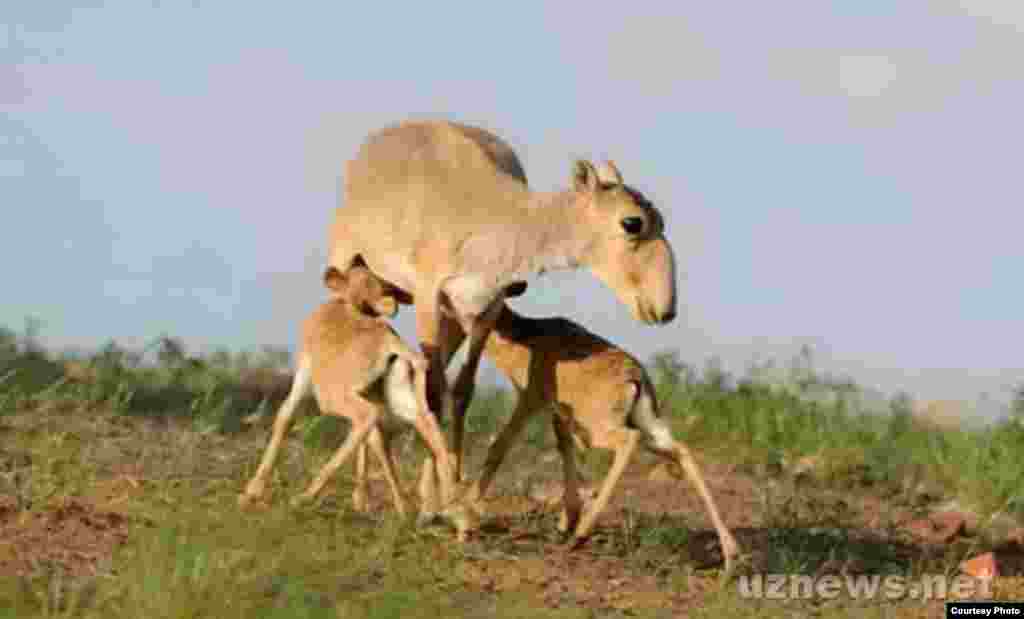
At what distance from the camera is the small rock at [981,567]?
9.78 metres

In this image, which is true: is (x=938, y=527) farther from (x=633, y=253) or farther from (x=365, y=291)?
(x=365, y=291)

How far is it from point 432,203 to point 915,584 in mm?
3107

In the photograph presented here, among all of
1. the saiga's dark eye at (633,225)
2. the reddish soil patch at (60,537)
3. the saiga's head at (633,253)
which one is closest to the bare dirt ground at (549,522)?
the reddish soil patch at (60,537)

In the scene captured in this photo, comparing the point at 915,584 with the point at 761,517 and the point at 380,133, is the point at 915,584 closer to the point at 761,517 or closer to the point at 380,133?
the point at 761,517

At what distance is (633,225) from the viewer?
9055 mm

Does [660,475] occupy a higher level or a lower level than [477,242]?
lower

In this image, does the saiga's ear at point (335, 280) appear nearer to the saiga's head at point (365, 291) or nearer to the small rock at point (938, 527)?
the saiga's head at point (365, 291)

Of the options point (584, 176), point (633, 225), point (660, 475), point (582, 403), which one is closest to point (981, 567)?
point (582, 403)

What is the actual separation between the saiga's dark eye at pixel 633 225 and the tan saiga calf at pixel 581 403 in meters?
0.59

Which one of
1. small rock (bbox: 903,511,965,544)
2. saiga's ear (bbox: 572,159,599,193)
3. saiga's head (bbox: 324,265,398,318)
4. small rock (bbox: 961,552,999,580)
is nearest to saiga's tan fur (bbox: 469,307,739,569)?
saiga's head (bbox: 324,265,398,318)

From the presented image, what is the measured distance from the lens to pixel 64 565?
7.48 metres

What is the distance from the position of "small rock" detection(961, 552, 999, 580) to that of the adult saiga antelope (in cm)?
225

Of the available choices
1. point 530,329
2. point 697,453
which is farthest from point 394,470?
point 697,453

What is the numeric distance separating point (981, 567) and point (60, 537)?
4749mm
